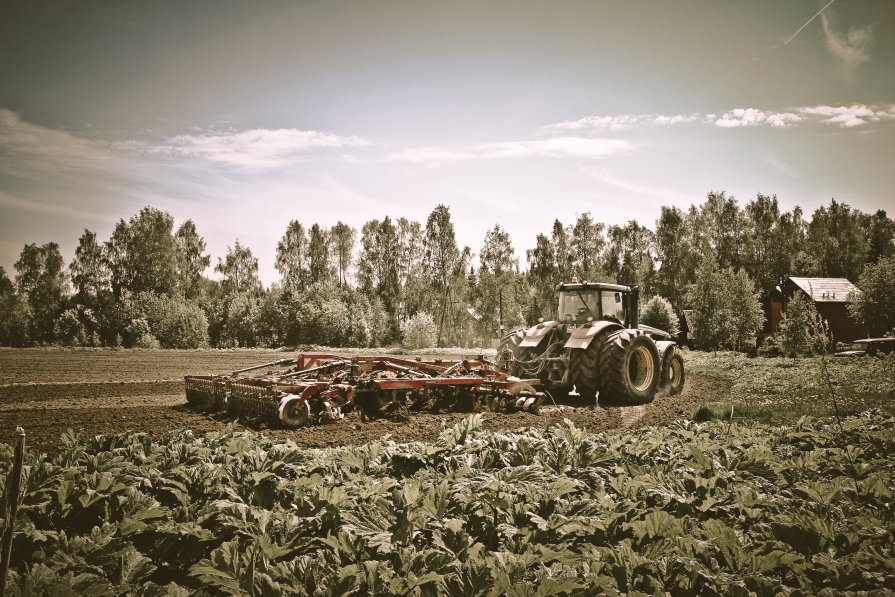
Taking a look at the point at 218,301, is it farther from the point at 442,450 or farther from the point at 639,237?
the point at 442,450

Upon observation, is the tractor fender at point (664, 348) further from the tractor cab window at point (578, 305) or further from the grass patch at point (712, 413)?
the grass patch at point (712, 413)

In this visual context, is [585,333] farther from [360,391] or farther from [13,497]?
[13,497]

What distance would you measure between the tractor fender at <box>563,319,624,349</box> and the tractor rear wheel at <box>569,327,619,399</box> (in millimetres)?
108

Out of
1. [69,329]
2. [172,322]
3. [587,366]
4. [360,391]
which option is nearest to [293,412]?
[360,391]

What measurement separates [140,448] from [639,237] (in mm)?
57033

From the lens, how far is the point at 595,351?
11500mm

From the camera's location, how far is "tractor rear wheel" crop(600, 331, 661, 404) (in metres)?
11.4

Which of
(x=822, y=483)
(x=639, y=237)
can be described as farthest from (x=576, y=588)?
(x=639, y=237)

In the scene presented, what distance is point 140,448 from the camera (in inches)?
169

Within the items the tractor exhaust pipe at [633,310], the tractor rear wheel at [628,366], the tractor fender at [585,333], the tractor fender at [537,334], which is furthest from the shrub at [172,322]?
the tractor rear wheel at [628,366]

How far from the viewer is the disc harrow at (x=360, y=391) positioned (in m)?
9.14

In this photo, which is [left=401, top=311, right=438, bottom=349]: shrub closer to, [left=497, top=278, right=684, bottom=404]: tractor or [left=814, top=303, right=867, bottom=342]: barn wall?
[left=497, top=278, right=684, bottom=404]: tractor

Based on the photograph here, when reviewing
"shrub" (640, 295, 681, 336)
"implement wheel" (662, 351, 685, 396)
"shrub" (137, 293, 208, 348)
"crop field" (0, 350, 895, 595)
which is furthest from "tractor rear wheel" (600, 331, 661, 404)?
"shrub" (137, 293, 208, 348)

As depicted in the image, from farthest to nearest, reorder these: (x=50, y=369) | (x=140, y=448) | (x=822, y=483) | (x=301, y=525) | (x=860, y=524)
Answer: (x=50, y=369) < (x=140, y=448) < (x=822, y=483) < (x=860, y=524) < (x=301, y=525)
